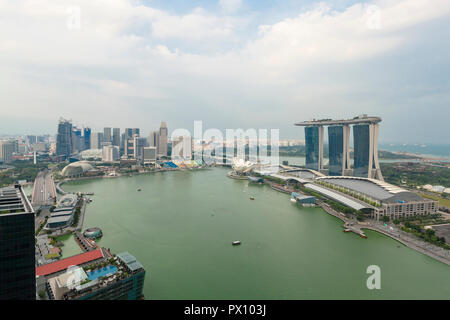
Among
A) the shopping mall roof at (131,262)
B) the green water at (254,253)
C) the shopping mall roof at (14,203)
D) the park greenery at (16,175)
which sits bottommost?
the green water at (254,253)

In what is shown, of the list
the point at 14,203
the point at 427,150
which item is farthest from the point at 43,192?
the point at 427,150

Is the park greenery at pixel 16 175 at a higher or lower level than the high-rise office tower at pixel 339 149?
lower

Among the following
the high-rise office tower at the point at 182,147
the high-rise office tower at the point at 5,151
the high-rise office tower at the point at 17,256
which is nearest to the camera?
the high-rise office tower at the point at 17,256

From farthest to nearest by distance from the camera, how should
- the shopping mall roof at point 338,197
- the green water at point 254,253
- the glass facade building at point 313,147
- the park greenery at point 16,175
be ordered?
1. the glass facade building at point 313,147
2. the park greenery at point 16,175
3. the shopping mall roof at point 338,197
4. the green water at point 254,253

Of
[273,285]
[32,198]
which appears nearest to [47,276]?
[273,285]

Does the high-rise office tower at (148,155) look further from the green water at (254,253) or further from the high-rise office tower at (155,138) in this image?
the green water at (254,253)

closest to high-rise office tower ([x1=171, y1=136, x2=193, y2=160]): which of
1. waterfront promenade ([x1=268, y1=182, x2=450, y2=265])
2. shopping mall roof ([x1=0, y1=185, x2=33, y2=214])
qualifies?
waterfront promenade ([x1=268, y1=182, x2=450, y2=265])

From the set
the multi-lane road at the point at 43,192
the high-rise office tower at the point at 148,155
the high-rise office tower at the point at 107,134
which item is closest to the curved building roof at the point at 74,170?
the multi-lane road at the point at 43,192

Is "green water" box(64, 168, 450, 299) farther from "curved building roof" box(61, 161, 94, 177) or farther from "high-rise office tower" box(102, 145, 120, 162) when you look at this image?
"high-rise office tower" box(102, 145, 120, 162)
